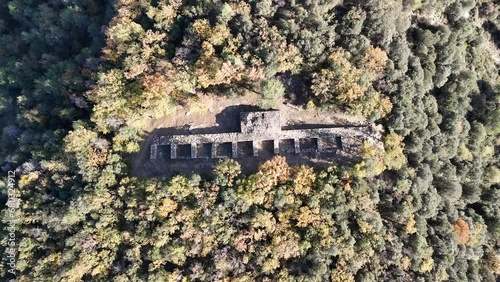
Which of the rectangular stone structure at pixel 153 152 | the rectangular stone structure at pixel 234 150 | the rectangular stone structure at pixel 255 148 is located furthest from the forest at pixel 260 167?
the rectangular stone structure at pixel 255 148

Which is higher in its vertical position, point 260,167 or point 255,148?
point 255,148

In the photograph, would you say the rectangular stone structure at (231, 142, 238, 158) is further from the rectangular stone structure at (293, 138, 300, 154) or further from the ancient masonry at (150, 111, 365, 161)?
the rectangular stone structure at (293, 138, 300, 154)

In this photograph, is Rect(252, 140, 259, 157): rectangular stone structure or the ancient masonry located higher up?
the ancient masonry

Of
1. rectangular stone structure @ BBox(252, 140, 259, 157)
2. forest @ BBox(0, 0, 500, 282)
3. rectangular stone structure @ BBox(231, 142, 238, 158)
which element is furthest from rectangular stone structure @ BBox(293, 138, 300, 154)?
rectangular stone structure @ BBox(231, 142, 238, 158)

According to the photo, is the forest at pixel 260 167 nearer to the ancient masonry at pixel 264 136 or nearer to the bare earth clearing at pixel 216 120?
the bare earth clearing at pixel 216 120

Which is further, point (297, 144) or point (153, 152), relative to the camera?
point (153, 152)

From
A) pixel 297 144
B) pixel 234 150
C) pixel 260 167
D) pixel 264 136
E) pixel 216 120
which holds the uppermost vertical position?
pixel 216 120

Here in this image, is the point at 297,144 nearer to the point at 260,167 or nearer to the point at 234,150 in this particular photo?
the point at 260,167

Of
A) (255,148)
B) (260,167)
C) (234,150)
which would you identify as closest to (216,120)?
(234,150)

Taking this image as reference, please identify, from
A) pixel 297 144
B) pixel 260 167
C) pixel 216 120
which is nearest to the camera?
pixel 260 167

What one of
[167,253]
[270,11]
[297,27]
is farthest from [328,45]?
[167,253]
